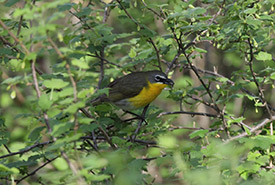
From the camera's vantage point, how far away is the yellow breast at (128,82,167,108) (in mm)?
4735


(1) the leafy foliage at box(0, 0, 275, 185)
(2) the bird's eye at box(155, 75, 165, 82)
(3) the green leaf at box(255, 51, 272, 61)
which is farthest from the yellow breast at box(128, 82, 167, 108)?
(3) the green leaf at box(255, 51, 272, 61)

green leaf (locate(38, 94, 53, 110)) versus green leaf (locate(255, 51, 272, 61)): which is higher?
green leaf (locate(38, 94, 53, 110))

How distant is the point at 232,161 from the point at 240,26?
1846mm

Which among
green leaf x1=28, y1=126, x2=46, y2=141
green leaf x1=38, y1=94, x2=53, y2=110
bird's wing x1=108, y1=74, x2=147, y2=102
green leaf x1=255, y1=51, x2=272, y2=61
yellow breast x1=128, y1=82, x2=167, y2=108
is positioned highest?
green leaf x1=38, y1=94, x2=53, y2=110

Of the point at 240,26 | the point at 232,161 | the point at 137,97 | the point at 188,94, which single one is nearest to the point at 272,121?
the point at 188,94

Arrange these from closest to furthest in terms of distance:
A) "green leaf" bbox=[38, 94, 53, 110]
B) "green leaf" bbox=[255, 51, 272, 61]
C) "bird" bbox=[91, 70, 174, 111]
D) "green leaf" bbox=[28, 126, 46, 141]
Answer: "green leaf" bbox=[38, 94, 53, 110], "green leaf" bbox=[28, 126, 46, 141], "green leaf" bbox=[255, 51, 272, 61], "bird" bbox=[91, 70, 174, 111]

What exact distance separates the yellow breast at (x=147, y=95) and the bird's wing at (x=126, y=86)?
64 mm

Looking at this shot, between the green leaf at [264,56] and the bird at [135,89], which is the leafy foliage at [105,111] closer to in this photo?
the green leaf at [264,56]

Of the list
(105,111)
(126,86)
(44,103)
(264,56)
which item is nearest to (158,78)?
(126,86)

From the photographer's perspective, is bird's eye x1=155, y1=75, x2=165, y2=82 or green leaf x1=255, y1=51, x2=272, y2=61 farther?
bird's eye x1=155, y1=75, x2=165, y2=82

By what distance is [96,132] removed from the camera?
Answer: 3.58 meters

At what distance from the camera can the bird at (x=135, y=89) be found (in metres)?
4.66

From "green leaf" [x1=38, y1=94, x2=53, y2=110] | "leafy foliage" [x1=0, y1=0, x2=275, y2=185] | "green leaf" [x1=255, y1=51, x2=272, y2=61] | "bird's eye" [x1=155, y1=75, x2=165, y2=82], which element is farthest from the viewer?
"bird's eye" [x1=155, y1=75, x2=165, y2=82]

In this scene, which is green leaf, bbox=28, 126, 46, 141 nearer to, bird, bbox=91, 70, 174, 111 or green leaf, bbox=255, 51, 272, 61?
bird, bbox=91, 70, 174, 111
